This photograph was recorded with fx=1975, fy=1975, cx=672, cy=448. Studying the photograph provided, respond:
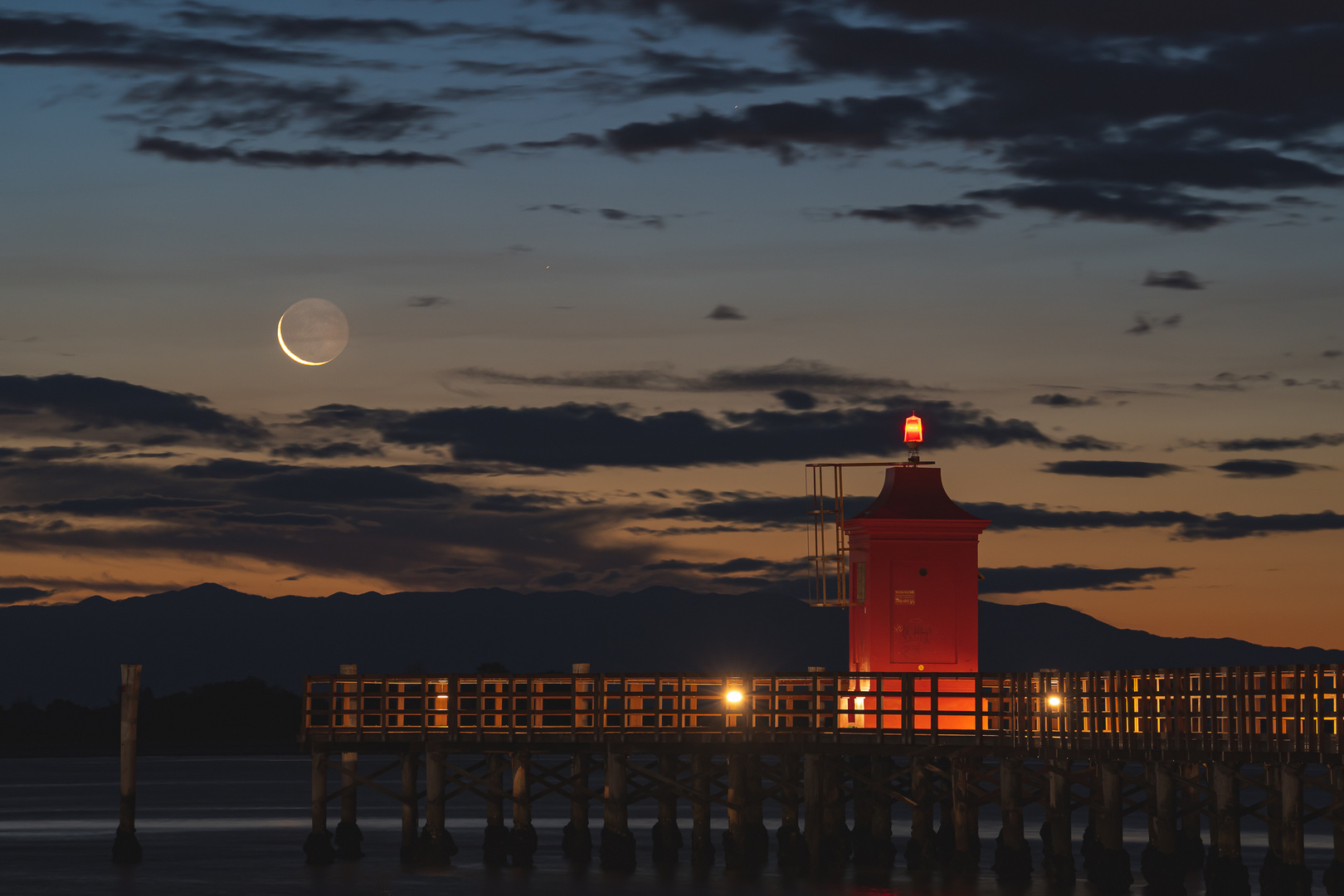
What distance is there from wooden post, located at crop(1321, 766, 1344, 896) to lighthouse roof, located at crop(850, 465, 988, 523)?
1286 centimetres

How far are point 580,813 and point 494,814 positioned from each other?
187cm

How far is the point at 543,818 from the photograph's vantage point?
82.6 m

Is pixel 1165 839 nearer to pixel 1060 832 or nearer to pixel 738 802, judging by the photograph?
pixel 1060 832

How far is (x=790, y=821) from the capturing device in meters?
43.4

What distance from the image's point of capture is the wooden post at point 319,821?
40.8 metres

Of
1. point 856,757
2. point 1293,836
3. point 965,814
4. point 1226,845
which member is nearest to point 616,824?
point 965,814

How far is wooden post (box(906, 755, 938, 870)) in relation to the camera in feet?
138

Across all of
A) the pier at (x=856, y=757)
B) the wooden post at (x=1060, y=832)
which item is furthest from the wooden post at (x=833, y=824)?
the wooden post at (x=1060, y=832)

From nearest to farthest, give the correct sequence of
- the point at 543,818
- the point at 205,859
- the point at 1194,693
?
the point at 1194,693, the point at 205,859, the point at 543,818

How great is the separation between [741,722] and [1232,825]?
443 inches

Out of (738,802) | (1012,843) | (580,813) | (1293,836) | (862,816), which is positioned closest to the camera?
(1293,836)

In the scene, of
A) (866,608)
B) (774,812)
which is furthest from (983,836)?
(774,812)

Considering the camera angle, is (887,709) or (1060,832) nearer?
(1060,832)

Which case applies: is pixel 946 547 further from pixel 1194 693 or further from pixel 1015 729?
pixel 1194 693
